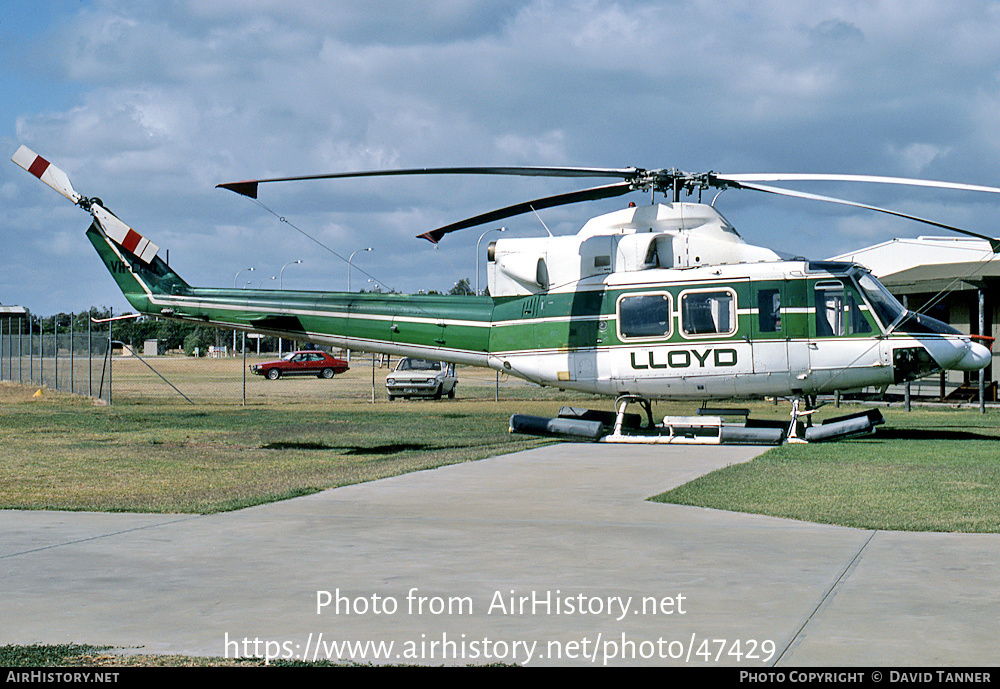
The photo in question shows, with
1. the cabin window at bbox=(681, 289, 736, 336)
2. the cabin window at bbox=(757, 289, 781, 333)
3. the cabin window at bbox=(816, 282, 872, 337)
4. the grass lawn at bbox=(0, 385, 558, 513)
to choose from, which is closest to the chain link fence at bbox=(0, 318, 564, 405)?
the grass lawn at bbox=(0, 385, 558, 513)

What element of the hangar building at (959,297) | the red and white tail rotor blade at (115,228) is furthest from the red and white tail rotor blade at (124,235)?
the hangar building at (959,297)

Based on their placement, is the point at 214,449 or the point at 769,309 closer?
the point at 769,309

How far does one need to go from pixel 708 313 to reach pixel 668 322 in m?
0.69

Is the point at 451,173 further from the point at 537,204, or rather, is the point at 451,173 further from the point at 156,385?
the point at 156,385

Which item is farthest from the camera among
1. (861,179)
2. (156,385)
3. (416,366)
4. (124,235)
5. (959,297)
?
(156,385)

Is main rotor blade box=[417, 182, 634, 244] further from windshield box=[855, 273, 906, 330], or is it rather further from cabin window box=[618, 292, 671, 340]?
windshield box=[855, 273, 906, 330]

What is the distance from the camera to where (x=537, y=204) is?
658 inches

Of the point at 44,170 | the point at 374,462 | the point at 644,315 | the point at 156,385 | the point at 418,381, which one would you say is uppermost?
the point at 44,170

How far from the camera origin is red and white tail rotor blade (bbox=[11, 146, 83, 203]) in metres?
18.5

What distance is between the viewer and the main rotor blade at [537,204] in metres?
16.5

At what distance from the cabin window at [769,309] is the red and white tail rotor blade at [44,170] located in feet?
42.7

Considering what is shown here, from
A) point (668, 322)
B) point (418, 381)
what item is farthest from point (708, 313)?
point (418, 381)

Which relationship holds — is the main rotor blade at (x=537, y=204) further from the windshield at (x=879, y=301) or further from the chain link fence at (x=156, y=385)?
the chain link fence at (x=156, y=385)

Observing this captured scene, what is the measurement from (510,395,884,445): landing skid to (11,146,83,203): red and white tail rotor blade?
31.6 ft
